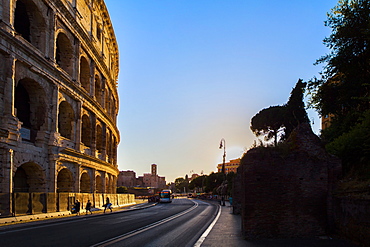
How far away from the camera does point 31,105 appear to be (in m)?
30.0

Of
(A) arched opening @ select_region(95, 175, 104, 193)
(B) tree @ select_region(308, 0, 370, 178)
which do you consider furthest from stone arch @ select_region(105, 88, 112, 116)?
(B) tree @ select_region(308, 0, 370, 178)

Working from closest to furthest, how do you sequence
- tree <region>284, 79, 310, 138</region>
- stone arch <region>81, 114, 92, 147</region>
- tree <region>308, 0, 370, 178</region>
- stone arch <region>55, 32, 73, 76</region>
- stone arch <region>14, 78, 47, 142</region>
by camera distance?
tree <region>308, 0, 370, 178</region>, stone arch <region>14, 78, 47, 142</region>, stone arch <region>55, 32, 73, 76</region>, stone arch <region>81, 114, 92, 147</region>, tree <region>284, 79, 310, 138</region>

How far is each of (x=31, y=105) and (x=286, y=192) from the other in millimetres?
24523

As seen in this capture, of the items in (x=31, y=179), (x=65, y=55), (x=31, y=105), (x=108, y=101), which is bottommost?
(x=31, y=179)

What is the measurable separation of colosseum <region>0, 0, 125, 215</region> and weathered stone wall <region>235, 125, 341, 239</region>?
16.3m

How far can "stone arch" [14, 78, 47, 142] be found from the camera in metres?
29.5

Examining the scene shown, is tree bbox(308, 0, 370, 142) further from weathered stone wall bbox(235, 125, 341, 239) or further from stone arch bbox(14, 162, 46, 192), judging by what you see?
stone arch bbox(14, 162, 46, 192)

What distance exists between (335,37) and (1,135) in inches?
875

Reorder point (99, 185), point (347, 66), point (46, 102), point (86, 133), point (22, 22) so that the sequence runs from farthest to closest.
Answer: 1. point (99, 185)
2. point (86, 133)
3. point (22, 22)
4. point (46, 102)
5. point (347, 66)

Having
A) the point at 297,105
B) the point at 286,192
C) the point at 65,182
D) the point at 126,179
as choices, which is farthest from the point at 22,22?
the point at 126,179

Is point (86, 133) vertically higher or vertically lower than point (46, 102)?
lower

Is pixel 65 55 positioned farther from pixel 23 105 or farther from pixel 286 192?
pixel 286 192

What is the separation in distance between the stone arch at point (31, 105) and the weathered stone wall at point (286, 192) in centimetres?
2223

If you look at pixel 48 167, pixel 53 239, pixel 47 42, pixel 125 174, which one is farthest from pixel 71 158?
pixel 125 174
